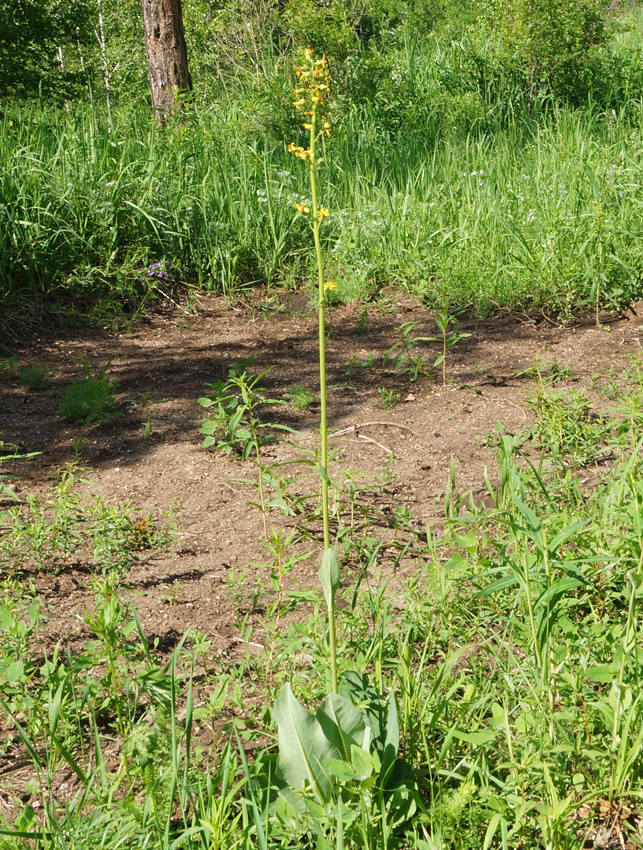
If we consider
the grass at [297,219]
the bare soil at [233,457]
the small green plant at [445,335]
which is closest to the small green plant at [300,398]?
the bare soil at [233,457]

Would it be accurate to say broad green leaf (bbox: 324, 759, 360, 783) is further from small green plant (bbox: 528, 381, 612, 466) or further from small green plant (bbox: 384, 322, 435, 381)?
small green plant (bbox: 384, 322, 435, 381)

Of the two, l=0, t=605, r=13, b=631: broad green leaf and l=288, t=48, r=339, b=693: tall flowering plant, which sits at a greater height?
l=288, t=48, r=339, b=693: tall flowering plant

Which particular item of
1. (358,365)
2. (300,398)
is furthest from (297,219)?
(300,398)

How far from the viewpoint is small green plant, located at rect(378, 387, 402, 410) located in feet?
11.3

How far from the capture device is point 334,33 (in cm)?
761

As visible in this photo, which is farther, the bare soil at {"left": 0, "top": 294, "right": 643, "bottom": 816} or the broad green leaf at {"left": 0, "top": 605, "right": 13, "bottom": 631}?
the bare soil at {"left": 0, "top": 294, "right": 643, "bottom": 816}

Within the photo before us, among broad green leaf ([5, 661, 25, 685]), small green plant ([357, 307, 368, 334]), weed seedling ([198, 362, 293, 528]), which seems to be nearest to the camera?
broad green leaf ([5, 661, 25, 685])

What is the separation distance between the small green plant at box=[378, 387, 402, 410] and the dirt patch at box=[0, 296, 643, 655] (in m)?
0.02

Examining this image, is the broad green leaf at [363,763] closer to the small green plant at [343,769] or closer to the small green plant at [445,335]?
the small green plant at [343,769]

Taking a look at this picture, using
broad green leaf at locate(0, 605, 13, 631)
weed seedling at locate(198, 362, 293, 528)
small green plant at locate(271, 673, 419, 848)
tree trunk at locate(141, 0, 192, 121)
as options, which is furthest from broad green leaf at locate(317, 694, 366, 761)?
tree trunk at locate(141, 0, 192, 121)

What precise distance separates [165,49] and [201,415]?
191 inches

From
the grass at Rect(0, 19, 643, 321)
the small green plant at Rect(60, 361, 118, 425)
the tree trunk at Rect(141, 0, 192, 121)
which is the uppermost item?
the tree trunk at Rect(141, 0, 192, 121)

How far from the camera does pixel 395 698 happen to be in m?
1.52

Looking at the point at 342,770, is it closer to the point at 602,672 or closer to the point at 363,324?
the point at 602,672
